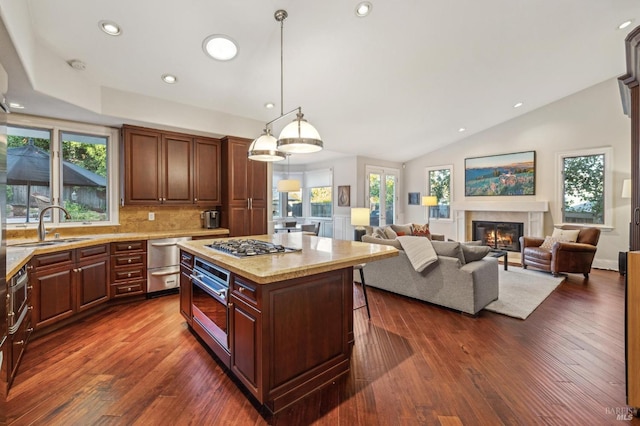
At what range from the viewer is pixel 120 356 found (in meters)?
2.38

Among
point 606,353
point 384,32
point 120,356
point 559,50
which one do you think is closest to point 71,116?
point 120,356

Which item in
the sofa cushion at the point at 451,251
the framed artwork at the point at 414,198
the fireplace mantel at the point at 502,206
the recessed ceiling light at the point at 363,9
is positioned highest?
the recessed ceiling light at the point at 363,9

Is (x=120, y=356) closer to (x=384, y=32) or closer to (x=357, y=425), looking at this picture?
(x=357, y=425)

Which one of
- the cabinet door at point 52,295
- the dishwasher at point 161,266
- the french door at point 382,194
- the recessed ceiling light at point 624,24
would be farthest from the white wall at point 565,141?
the cabinet door at point 52,295

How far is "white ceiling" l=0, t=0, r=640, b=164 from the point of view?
2.64 meters

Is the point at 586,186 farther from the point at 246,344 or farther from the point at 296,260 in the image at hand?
the point at 246,344

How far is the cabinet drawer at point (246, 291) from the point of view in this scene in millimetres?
1674

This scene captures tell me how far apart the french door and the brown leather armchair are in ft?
12.3

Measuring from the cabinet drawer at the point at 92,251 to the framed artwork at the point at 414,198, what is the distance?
7.45 metres

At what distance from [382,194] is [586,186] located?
4325 millimetres

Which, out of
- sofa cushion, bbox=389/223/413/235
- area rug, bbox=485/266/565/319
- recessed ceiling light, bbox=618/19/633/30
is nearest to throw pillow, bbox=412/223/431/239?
sofa cushion, bbox=389/223/413/235

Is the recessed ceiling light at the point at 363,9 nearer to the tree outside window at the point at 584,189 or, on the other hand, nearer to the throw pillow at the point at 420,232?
the throw pillow at the point at 420,232

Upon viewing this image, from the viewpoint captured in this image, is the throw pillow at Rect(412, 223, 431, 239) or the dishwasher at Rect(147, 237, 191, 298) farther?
the throw pillow at Rect(412, 223, 431, 239)

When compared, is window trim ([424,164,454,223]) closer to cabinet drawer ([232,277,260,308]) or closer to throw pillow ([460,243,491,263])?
throw pillow ([460,243,491,263])
